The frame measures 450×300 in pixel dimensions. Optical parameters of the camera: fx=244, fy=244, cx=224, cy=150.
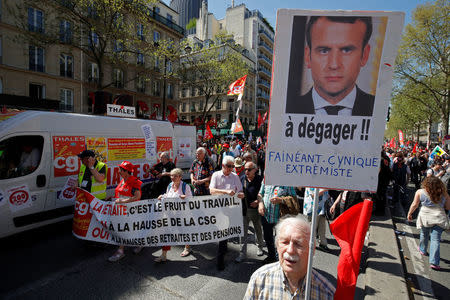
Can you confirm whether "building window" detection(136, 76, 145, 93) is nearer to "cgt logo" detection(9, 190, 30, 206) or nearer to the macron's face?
"cgt logo" detection(9, 190, 30, 206)

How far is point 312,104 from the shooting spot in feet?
5.75

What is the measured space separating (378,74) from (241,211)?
9.36 feet

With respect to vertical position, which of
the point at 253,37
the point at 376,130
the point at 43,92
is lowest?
the point at 376,130

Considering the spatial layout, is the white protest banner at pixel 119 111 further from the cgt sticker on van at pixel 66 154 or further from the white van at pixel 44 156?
the cgt sticker on van at pixel 66 154

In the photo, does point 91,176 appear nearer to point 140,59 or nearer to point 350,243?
point 350,243

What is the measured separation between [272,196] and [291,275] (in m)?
2.04

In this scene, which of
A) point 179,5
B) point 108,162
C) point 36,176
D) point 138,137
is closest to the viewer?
point 36,176

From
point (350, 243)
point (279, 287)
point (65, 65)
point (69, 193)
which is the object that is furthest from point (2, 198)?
point (65, 65)

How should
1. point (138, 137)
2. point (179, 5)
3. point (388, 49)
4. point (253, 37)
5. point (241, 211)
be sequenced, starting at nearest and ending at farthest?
point (388, 49)
point (241, 211)
point (138, 137)
point (253, 37)
point (179, 5)

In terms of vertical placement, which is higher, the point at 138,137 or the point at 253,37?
the point at 253,37

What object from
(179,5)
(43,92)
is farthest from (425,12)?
(179,5)

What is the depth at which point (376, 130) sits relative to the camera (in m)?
1.70

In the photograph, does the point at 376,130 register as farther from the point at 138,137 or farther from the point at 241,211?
the point at 138,137

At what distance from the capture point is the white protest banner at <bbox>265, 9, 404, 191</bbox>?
1660 mm
